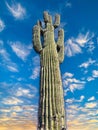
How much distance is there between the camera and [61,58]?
16.5m

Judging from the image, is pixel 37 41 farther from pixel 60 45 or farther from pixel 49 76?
pixel 49 76

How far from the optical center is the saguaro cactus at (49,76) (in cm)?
1417

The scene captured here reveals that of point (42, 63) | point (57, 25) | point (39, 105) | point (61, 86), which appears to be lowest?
point (39, 105)

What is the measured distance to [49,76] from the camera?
15195mm

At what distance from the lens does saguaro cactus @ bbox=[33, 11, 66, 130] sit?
14170mm

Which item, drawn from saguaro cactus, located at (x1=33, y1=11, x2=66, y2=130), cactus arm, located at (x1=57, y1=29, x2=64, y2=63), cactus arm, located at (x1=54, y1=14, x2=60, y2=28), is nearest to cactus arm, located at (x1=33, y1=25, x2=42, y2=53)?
saguaro cactus, located at (x1=33, y1=11, x2=66, y2=130)

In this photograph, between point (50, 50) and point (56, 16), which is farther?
point (56, 16)

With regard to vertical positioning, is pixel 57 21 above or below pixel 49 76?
above

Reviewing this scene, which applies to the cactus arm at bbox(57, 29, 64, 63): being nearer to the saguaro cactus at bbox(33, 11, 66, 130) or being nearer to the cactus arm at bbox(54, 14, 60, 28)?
the saguaro cactus at bbox(33, 11, 66, 130)

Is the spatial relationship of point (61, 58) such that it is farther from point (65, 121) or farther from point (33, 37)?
point (65, 121)

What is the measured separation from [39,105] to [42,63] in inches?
91.3

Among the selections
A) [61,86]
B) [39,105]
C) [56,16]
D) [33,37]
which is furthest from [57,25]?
[39,105]

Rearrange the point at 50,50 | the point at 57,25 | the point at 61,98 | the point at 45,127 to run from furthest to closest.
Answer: the point at 57,25 → the point at 50,50 → the point at 61,98 → the point at 45,127

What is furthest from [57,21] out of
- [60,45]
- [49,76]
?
[49,76]
